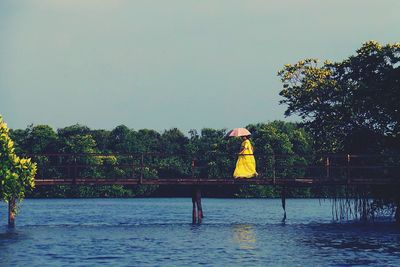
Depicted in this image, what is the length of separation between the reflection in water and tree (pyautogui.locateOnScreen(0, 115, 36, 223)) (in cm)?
972

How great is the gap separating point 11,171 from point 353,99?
18626mm

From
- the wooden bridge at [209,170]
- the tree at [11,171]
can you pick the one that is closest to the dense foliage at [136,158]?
the wooden bridge at [209,170]

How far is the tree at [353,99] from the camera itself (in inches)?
1711

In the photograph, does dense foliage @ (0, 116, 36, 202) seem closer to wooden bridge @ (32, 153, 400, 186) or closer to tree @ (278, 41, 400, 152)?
wooden bridge @ (32, 153, 400, 186)

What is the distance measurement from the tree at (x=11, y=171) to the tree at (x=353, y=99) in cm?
1725

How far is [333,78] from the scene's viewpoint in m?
47.5

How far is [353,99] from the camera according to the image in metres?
44.5

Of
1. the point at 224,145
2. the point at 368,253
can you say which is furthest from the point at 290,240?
the point at 224,145

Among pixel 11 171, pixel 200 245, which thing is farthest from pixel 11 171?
pixel 200 245

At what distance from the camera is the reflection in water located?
32.8 m

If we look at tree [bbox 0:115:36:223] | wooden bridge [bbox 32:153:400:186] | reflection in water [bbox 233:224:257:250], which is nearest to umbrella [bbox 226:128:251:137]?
wooden bridge [bbox 32:153:400:186]

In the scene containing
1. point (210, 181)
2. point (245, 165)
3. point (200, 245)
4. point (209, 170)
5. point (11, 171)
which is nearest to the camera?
point (200, 245)

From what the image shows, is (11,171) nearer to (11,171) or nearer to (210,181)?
(11,171)

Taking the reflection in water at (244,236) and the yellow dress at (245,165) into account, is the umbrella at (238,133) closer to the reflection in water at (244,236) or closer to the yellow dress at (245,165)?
the yellow dress at (245,165)
